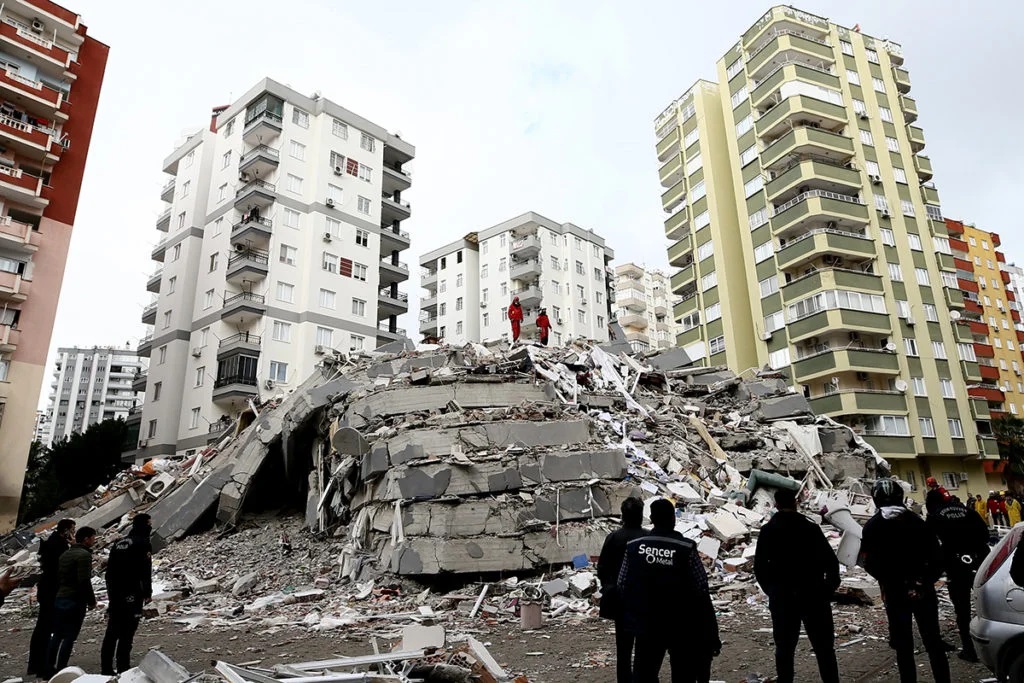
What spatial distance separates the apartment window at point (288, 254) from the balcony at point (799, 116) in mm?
28200

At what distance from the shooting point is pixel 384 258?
140ft

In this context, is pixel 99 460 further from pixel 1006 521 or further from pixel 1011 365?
pixel 1011 365

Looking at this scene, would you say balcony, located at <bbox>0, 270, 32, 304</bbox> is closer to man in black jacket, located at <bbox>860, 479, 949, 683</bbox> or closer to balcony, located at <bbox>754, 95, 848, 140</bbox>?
man in black jacket, located at <bbox>860, 479, 949, 683</bbox>

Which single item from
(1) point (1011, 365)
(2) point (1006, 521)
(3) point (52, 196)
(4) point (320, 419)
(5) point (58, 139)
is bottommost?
(2) point (1006, 521)

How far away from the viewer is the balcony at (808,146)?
34.6 metres

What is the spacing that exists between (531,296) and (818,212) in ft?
75.6

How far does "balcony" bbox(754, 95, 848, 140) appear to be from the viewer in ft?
115

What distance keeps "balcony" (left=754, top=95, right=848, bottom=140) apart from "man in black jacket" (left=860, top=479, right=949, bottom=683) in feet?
118

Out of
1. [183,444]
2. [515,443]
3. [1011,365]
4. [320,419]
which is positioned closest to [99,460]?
[183,444]


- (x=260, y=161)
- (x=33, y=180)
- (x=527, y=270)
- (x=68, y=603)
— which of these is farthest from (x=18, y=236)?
(x=527, y=270)

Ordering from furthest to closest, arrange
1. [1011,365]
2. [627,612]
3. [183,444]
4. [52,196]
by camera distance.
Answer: [1011,365] → [183,444] → [52,196] → [627,612]

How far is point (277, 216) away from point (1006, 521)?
3497cm

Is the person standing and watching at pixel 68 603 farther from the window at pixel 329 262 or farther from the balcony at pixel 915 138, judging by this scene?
the balcony at pixel 915 138

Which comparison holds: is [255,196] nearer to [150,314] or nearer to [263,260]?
[263,260]
